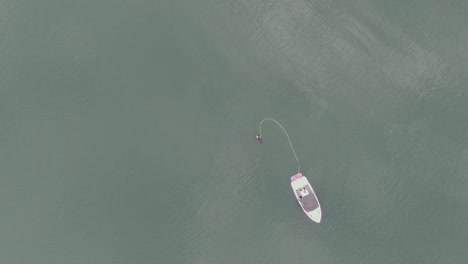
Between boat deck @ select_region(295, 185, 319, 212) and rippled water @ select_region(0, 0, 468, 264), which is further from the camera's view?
rippled water @ select_region(0, 0, 468, 264)

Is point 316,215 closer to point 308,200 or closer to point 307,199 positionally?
point 308,200

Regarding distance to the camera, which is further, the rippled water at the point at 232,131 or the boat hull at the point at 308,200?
the rippled water at the point at 232,131

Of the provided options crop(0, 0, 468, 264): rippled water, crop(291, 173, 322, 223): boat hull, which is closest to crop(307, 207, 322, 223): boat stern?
crop(291, 173, 322, 223): boat hull

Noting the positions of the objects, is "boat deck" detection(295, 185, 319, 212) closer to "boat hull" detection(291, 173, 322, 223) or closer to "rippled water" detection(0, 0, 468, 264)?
"boat hull" detection(291, 173, 322, 223)

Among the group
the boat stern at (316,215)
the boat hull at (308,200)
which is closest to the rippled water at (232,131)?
the boat stern at (316,215)

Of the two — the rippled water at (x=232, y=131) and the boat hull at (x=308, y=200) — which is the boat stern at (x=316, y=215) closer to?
the boat hull at (x=308, y=200)

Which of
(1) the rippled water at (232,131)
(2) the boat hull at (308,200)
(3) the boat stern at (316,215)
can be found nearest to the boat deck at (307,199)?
(2) the boat hull at (308,200)

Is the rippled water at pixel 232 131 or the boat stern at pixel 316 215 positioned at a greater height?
the rippled water at pixel 232 131

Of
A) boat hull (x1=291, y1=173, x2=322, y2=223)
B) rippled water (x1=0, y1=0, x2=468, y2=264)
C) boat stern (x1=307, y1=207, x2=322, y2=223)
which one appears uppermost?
rippled water (x1=0, y1=0, x2=468, y2=264)

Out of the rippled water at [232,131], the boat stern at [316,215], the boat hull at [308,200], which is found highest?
the rippled water at [232,131]

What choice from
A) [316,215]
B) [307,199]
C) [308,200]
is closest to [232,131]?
[307,199]
